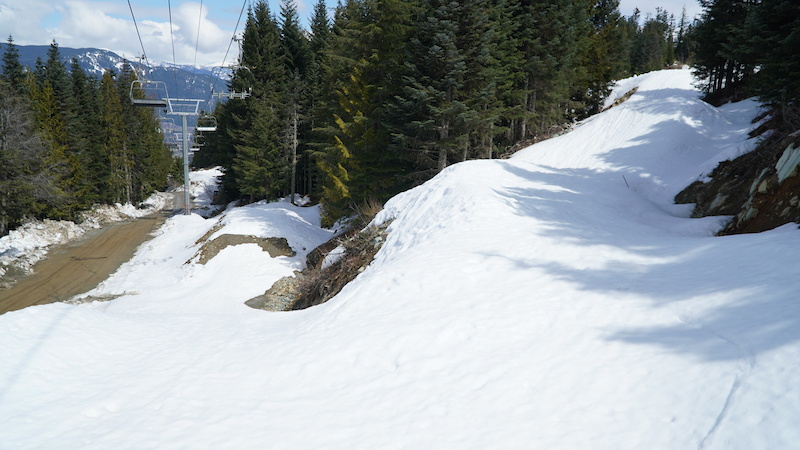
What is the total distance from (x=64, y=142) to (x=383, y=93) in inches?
1236

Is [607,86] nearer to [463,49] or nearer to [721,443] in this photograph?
[463,49]

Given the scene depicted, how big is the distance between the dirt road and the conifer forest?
4.66m

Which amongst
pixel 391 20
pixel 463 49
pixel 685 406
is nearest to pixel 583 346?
pixel 685 406

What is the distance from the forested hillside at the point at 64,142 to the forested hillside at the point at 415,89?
1333cm

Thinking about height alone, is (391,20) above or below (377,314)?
above

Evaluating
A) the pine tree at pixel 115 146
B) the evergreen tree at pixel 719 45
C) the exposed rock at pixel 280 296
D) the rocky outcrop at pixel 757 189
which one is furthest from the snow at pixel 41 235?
the evergreen tree at pixel 719 45

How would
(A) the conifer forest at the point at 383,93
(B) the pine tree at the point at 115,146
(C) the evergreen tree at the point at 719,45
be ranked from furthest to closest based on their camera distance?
(B) the pine tree at the point at 115,146 < (C) the evergreen tree at the point at 719,45 < (A) the conifer forest at the point at 383,93

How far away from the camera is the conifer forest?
1845cm

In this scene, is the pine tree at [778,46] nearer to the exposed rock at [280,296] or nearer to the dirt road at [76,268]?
the exposed rock at [280,296]

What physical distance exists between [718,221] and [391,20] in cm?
1602

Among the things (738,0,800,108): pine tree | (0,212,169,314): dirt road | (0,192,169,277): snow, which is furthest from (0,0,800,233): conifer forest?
(0,212,169,314): dirt road

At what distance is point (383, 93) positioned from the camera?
2027 cm

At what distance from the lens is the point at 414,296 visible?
818 centimetres

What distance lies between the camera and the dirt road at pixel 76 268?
63.7 feet
